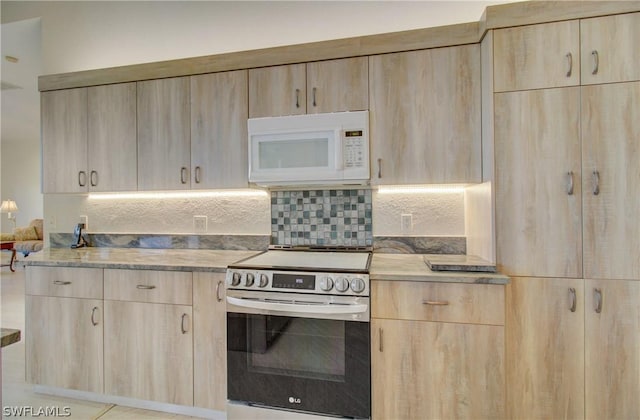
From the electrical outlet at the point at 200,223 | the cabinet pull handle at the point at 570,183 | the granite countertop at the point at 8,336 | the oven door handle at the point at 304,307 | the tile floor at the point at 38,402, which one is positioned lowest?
the tile floor at the point at 38,402

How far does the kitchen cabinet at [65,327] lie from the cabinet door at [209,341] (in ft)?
2.19

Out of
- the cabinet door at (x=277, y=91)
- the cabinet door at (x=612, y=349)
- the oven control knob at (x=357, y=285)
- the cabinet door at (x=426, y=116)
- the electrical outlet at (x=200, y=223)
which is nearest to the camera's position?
the cabinet door at (x=612, y=349)

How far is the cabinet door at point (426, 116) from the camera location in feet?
6.27

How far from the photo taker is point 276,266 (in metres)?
1.84

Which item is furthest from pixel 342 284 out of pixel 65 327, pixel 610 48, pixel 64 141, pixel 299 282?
pixel 64 141

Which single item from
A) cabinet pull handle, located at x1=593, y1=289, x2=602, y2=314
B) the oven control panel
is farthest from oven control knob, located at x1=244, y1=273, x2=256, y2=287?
cabinet pull handle, located at x1=593, y1=289, x2=602, y2=314

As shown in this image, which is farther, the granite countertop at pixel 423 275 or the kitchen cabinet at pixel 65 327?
the kitchen cabinet at pixel 65 327

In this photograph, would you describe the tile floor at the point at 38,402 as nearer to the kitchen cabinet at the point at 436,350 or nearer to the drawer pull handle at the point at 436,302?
the kitchen cabinet at the point at 436,350

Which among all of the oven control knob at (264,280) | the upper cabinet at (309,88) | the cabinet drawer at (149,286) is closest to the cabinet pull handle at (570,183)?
the upper cabinet at (309,88)

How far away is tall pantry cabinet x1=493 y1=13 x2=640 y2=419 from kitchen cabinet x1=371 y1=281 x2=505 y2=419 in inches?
6.0

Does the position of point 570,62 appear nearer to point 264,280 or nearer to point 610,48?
point 610,48

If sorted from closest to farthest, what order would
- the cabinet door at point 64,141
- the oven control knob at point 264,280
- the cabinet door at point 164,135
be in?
the oven control knob at point 264,280, the cabinet door at point 164,135, the cabinet door at point 64,141

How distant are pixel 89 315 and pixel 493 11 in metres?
2.93

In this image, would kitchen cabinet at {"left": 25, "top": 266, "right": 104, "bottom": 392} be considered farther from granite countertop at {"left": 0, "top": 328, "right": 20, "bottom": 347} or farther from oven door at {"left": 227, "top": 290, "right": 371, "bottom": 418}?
granite countertop at {"left": 0, "top": 328, "right": 20, "bottom": 347}
